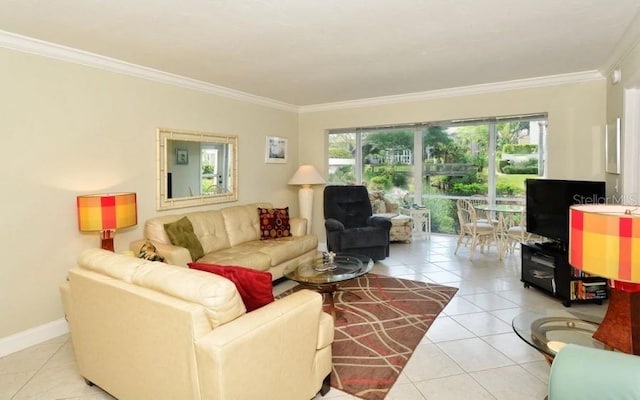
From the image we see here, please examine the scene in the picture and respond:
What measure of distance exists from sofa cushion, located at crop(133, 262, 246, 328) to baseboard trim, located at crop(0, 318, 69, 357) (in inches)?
77.2

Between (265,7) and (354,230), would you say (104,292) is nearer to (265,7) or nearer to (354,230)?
(265,7)

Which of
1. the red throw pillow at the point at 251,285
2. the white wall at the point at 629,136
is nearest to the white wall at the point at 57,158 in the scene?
the red throw pillow at the point at 251,285

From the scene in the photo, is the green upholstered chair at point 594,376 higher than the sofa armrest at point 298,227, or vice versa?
the sofa armrest at point 298,227

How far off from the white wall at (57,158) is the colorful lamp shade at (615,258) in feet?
12.3

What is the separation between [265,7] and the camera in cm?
241

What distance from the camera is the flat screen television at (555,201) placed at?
3521 millimetres

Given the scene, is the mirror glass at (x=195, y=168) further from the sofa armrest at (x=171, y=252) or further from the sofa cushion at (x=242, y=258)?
the sofa cushion at (x=242, y=258)

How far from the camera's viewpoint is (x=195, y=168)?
451 cm

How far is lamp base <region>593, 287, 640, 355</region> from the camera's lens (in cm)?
163

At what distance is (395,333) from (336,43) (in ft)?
8.25

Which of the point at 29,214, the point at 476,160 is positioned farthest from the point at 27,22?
the point at 476,160

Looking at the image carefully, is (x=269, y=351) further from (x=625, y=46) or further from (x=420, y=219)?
(x=420, y=219)

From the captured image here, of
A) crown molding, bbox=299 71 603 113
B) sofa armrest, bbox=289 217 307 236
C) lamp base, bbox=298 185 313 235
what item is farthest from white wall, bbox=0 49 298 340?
crown molding, bbox=299 71 603 113

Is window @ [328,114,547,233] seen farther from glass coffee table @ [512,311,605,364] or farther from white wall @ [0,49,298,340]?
glass coffee table @ [512,311,605,364]
